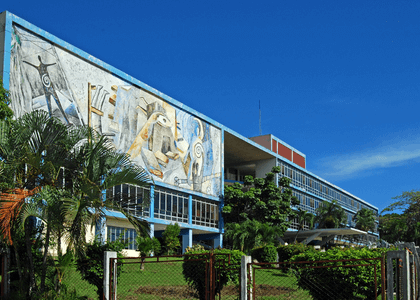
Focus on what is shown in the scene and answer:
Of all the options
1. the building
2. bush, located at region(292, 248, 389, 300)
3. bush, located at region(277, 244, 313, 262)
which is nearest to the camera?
bush, located at region(292, 248, 389, 300)

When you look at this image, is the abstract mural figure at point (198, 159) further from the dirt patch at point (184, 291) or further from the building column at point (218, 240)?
the dirt patch at point (184, 291)

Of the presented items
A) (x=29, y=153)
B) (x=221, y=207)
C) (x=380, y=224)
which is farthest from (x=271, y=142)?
(x=29, y=153)

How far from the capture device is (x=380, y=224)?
92438 mm

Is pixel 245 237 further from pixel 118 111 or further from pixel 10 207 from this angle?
pixel 10 207

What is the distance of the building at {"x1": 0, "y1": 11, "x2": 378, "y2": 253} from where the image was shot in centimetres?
2645

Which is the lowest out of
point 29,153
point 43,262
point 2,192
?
point 43,262

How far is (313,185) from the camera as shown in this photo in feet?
231

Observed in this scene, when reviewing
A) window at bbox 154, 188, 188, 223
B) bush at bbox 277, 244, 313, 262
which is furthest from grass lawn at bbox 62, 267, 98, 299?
window at bbox 154, 188, 188, 223

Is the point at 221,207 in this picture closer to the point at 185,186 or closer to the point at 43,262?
the point at 185,186

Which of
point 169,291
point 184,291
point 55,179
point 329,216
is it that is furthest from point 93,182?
point 329,216

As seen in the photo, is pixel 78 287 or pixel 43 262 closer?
pixel 43 262

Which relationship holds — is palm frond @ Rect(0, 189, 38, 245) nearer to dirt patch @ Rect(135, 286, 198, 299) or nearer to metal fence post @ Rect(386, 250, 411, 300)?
dirt patch @ Rect(135, 286, 198, 299)

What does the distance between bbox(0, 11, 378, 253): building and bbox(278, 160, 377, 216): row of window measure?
4853 mm

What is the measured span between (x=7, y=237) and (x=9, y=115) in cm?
725
